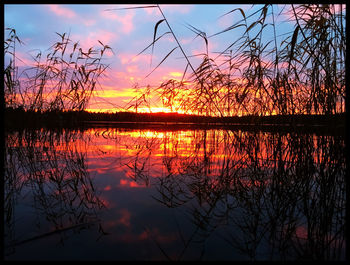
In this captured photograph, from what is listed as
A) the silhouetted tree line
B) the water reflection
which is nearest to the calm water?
the water reflection

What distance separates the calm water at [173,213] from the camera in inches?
28.7

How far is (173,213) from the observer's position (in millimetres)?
992

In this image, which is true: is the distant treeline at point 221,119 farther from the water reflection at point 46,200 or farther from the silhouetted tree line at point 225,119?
the water reflection at point 46,200

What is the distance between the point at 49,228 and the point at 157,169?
1.07m

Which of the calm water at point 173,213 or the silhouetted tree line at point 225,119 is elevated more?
the silhouetted tree line at point 225,119

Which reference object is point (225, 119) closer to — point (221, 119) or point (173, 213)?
point (221, 119)

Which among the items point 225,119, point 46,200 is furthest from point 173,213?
point 225,119

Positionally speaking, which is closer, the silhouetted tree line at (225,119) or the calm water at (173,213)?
the calm water at (173,213)

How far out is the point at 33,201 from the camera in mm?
1091

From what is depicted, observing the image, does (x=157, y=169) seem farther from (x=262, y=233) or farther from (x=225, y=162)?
(x=262, y=233)

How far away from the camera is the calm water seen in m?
0.73

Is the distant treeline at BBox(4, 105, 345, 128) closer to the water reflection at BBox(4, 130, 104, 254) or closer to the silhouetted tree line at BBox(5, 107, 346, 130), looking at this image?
the silhouetted tree line at BBox(5, 107, 346, 130)

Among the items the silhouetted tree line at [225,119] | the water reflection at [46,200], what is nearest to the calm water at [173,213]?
the water reflection at [46,200]

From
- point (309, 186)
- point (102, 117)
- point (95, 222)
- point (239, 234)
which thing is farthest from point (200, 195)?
point (102, 117)
